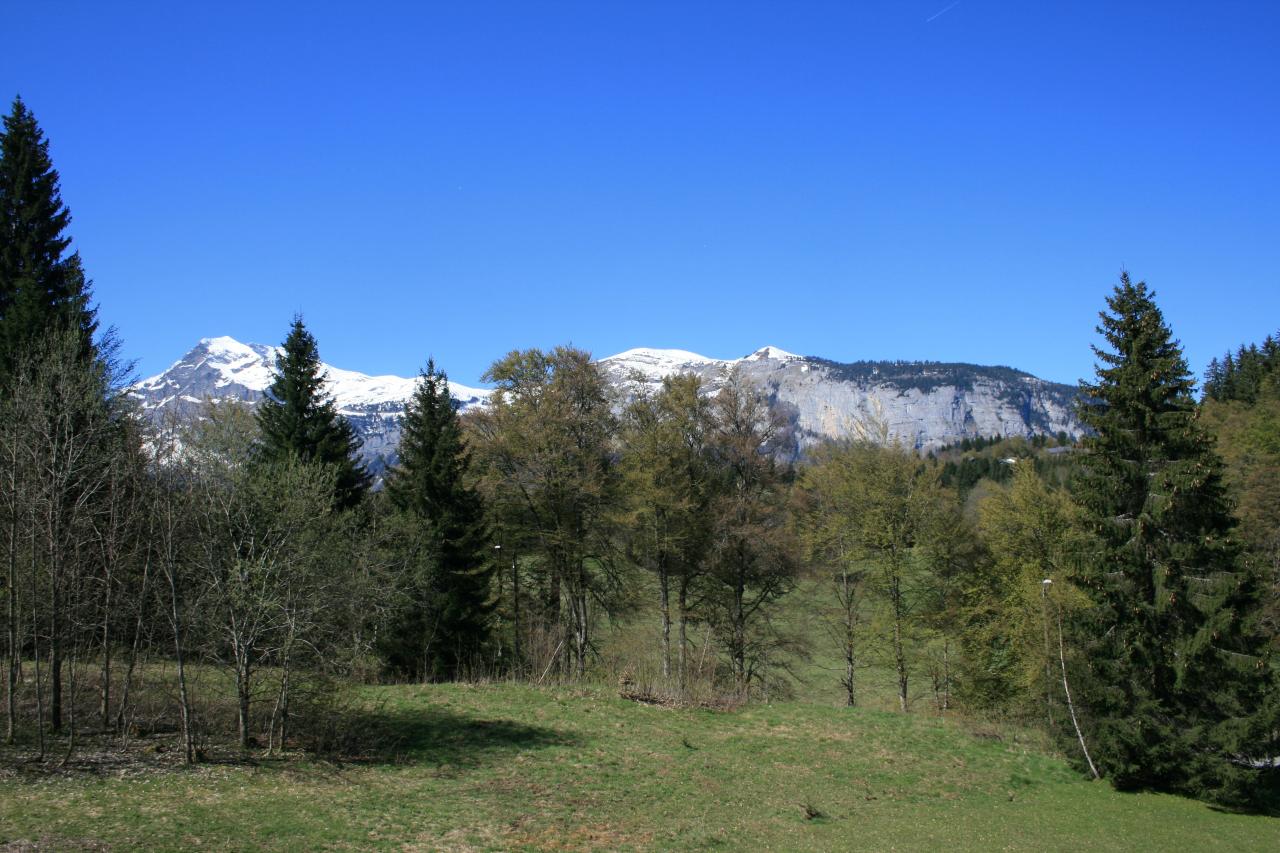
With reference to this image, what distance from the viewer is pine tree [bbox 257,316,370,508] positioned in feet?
104

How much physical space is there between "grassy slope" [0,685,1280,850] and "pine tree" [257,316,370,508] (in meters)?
11.2

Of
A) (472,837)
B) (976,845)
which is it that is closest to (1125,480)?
(976,845)

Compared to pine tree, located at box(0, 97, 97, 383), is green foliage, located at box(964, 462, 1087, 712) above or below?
below

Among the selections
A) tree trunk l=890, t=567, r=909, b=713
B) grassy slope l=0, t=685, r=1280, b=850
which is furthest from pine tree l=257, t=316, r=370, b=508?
tree trunk l=890, t=567, r=909, b=713

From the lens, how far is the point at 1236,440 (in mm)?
46281

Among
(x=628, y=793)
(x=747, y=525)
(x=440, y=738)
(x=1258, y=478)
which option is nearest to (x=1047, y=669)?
(x=747, y=525)

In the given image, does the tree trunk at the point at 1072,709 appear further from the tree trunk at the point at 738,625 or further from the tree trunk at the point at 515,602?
the tree trunk at the point at 515,602

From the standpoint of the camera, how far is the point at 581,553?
32.5m

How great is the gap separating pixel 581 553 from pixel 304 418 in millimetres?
12437

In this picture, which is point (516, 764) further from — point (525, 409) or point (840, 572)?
point (840, 572)

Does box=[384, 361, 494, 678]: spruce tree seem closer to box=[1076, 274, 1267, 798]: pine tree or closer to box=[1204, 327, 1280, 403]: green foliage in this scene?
box=[1076, 274, 1267, 798]: pine tree

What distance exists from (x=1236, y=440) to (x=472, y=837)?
50.2 meters

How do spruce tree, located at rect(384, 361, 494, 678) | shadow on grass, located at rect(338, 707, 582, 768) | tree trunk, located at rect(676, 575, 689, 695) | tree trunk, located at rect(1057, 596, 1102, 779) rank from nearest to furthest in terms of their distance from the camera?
shadow on grass, located at rect(338, 707, 582, 768), tree trunk, located at rect(1057, 596, 1102, 779), tree trunk, located at rect(676, 575, 689, 695), spruce tree, located at rect(384, 361, 494, 678)

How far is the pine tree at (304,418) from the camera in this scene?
3156cm
